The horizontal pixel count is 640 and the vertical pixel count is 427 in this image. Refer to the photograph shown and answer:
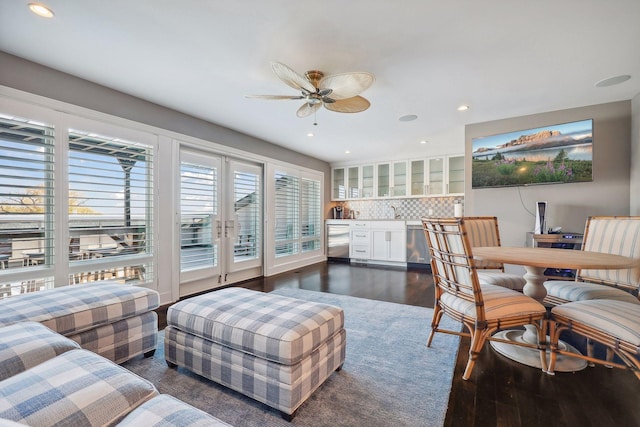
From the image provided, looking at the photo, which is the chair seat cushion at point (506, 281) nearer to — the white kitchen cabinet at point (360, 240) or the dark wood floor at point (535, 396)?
the dark wood floor at point (535, 396)

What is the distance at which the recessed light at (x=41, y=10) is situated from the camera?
1712 mm

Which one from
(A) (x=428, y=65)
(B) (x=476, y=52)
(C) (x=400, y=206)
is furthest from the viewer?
(C) (x=400, y=206)

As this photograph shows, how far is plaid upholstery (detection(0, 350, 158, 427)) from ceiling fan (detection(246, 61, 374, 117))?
1952 millimetres

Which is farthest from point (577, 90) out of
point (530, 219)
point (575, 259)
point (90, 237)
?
point (90, 237)

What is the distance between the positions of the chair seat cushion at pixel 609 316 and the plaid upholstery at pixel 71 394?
215cm

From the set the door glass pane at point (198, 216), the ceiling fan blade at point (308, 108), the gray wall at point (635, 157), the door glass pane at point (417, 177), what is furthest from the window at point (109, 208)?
the gray wall at point (635, 157)

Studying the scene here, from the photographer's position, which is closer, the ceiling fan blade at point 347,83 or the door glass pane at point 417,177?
the ceiling fan blade at point 347,83

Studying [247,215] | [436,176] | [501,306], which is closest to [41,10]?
[247,215]

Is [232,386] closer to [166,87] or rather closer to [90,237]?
[90,237]

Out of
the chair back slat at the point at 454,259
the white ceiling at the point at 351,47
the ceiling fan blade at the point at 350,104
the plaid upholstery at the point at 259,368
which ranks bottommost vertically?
the plaid upholstery at the point at 259,368

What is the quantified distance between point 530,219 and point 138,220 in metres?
4.86

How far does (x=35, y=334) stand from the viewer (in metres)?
1.20

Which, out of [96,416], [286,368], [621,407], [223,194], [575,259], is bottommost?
[621,407]

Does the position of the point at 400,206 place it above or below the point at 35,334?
above
